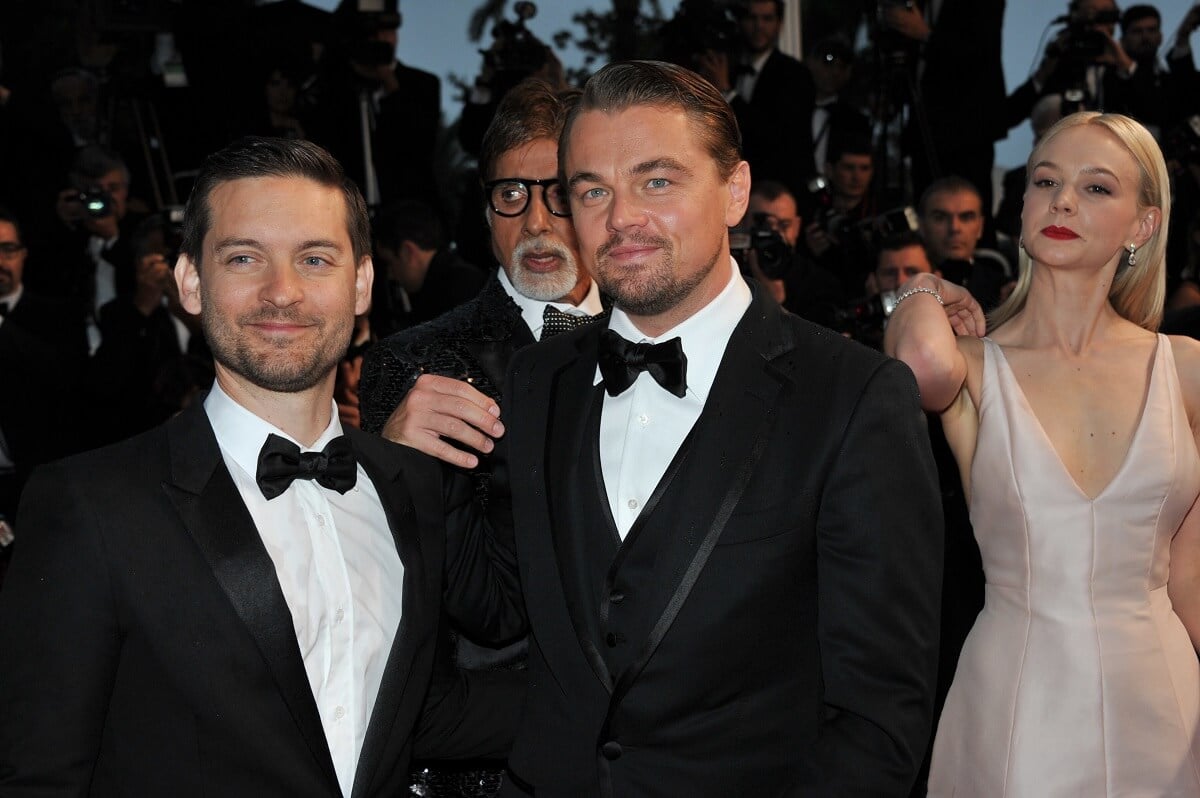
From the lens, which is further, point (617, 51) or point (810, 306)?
point (617, 51)

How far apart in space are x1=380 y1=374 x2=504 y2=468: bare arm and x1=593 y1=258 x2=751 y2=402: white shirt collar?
0.94 ft

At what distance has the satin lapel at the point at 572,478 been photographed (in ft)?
6.58

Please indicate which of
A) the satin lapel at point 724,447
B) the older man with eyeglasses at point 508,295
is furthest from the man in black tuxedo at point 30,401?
the satin lapel at point 724,447

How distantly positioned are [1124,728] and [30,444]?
171 inches

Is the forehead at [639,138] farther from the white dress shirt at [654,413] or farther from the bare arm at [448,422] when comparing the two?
the bare arm at [448,422]

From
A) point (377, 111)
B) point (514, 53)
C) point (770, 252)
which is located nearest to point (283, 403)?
point (770, 252)

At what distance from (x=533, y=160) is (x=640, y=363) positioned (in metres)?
1.14

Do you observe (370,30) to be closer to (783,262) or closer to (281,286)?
(783,262)

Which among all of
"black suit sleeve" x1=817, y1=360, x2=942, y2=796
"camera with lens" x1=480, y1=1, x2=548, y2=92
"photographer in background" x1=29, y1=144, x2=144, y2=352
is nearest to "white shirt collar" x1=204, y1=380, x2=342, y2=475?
"black suit sleeve" x1=817, y1=360, x2=942, y2=796

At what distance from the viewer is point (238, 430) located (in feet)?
6.63

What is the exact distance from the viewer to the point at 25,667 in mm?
1761

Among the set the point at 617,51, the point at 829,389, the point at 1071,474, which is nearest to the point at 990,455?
the point at 1071,474

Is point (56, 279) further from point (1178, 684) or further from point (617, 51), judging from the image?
point (1178, 684)

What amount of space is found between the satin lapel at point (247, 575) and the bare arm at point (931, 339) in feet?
4.09
